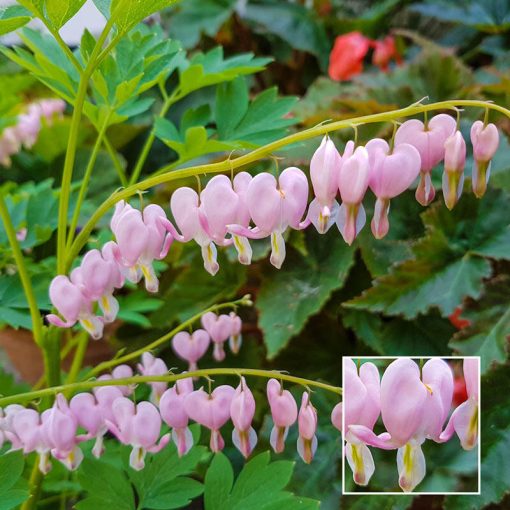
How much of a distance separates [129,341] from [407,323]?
33 cm

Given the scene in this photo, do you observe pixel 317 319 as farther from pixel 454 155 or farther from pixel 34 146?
pixel 34 146

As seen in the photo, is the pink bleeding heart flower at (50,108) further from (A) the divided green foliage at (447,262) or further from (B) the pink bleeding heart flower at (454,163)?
(B) the pink bleeding heart flower at (454,163)

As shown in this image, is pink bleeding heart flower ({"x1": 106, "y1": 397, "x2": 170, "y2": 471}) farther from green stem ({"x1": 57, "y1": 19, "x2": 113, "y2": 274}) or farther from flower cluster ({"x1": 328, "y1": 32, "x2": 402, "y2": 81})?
flower cluster ({"x1": 328, "y1": 32, "x2": 402, "y2": 81})

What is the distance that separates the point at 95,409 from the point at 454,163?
266mm

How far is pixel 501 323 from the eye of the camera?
24.6 inches

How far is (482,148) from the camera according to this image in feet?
1.16

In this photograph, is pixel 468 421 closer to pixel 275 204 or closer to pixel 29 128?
pixel 275 204

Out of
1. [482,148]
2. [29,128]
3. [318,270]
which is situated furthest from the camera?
[29,128]

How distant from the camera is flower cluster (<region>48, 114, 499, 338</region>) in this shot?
357 mm

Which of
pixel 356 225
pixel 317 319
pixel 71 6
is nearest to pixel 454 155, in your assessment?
pixel 356 225

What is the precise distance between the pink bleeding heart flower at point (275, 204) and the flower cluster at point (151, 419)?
10cm

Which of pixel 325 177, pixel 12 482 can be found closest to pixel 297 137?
pixel 325 177

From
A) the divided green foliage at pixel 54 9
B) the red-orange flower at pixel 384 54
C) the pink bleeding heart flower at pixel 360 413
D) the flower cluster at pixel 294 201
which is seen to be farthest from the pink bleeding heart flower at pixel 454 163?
the red-orange flower at pixel 384 54

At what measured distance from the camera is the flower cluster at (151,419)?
43cm
